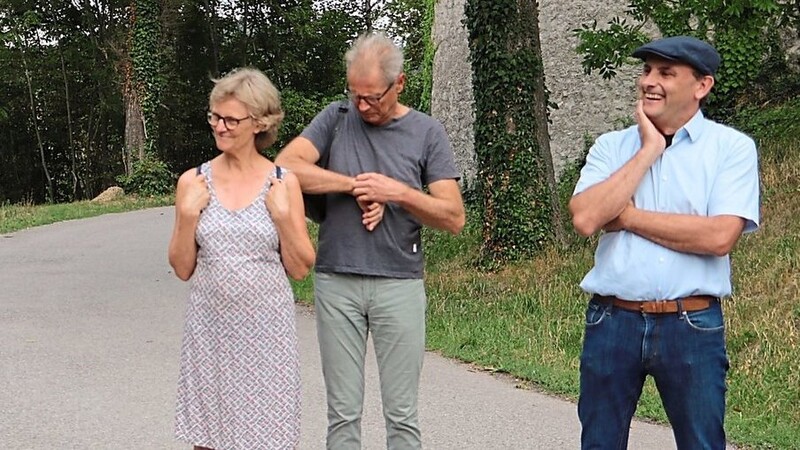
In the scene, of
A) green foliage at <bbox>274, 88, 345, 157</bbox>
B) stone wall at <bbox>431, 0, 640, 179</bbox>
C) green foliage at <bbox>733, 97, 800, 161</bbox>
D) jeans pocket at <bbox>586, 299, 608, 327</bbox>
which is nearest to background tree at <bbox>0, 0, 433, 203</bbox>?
green foliage at <bbox>274, 88, 345, 157</bbox>

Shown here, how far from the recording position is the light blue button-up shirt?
10.4 ft

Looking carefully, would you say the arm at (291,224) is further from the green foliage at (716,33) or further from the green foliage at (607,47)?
the green foliage at (607,47)

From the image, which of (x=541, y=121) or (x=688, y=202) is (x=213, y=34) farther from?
(x=688, y=202)

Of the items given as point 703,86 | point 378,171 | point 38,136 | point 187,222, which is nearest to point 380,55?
point 378,171

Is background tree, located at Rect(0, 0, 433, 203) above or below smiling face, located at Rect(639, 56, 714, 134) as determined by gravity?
above

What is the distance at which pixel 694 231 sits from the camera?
10.2ft

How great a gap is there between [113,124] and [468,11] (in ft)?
93.4

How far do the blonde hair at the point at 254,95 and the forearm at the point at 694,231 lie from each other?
4.68ft

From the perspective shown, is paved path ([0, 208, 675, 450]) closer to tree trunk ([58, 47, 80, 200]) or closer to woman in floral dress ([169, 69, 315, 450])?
woman in floral dress ([169, 69, 315, 450])

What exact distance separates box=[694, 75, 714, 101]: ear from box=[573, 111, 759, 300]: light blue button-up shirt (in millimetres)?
77

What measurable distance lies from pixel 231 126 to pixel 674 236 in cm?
162

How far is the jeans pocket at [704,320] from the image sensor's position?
10.3 feet

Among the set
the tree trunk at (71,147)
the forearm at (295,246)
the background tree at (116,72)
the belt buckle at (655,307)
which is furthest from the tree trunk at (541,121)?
the tree trunk at (71,147)

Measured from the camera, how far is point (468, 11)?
11.8m
